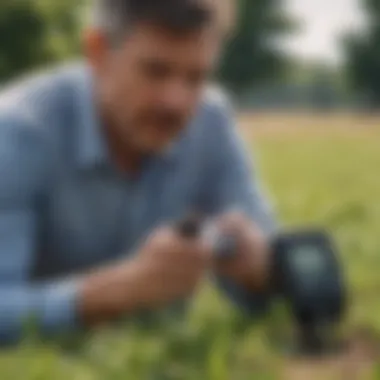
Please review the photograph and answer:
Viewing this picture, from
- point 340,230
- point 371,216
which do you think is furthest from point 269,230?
point 371,216

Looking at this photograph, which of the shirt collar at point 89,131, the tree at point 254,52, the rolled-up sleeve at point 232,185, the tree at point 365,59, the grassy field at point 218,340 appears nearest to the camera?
the grassy field at point 218,340

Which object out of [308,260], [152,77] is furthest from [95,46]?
[308,260]

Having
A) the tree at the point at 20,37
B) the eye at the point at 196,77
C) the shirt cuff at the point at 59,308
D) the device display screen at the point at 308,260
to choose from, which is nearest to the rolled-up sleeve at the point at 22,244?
the shirt cuff at the point at 59,308

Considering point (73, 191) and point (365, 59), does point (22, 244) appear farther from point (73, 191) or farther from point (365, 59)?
point (365, 59)

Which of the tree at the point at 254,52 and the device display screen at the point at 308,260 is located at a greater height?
the tree at the point at 254,52

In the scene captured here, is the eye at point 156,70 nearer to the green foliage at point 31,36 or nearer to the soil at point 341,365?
the soil at point 341,365

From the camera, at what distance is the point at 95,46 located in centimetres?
200

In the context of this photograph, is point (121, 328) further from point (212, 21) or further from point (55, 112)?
point (212, 21)

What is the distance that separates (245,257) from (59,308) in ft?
1.07

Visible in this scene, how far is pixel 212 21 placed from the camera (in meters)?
1.99

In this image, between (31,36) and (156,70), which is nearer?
(156,70)

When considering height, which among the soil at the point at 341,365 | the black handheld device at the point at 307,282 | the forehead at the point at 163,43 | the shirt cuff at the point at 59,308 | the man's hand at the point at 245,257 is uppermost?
the forehead at the point at 163,43

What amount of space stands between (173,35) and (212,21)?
2.6 inches

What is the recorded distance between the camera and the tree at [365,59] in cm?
1420
